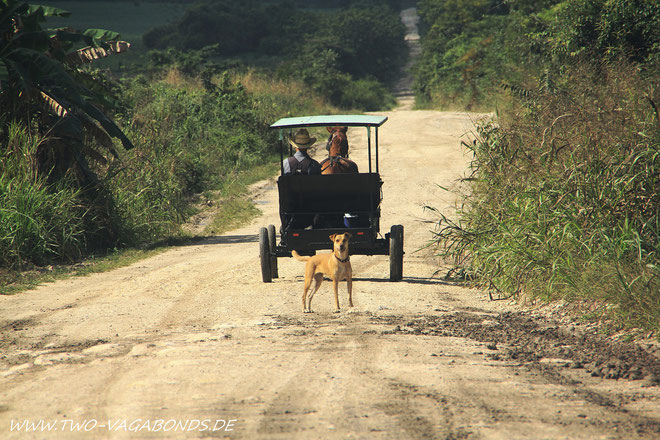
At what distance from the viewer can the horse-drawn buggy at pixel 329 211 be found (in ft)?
29.6

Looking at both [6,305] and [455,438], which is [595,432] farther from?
[6,305]

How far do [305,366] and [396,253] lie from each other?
390 centimetres

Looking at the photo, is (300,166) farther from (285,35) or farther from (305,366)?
(285,35)

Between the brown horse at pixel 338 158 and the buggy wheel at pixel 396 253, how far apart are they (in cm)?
112

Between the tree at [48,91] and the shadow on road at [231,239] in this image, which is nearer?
the tree at [48,91]

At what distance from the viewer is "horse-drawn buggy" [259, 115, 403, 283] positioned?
355 inches

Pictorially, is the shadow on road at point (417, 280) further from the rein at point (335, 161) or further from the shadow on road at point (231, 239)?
the shadow on road at point (231, 239)

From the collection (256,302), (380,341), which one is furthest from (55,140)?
(380,341)

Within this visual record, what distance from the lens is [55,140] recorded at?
1223 cm

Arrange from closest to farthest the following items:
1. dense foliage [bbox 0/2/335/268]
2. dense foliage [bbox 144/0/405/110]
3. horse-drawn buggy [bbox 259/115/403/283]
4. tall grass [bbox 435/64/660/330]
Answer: tall grass [bbox 435/64/660/330] < horse-drawn buggy [bbox 259/115/403/283] < dense foliage [bbox 0/2/335/268] < dense foliage [bbox 144/0/405/110]

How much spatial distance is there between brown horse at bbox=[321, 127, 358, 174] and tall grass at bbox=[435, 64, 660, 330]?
1759mm

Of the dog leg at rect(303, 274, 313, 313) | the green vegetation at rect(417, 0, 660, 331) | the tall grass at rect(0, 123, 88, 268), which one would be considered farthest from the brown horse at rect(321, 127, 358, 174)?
the tall grass at rect(0, 123, 88, 268)

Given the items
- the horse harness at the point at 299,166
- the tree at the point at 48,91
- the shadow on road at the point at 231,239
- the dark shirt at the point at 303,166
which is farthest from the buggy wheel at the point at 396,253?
the tree at the point at 48,91

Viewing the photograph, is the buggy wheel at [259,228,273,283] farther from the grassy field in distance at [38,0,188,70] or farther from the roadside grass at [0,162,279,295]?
the grassy field in distance at [38,0,188,70]
